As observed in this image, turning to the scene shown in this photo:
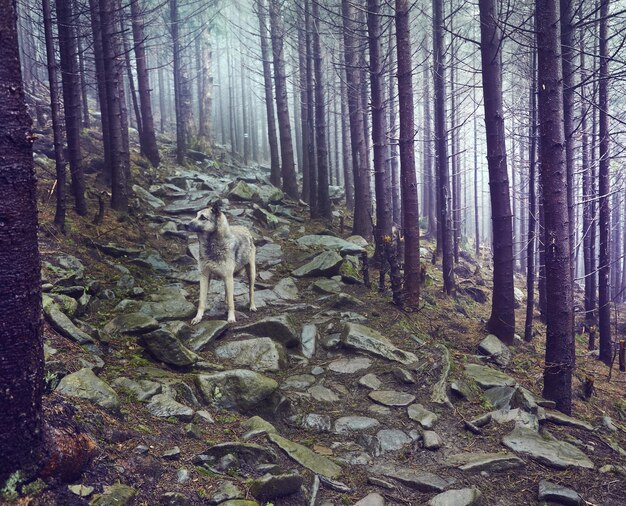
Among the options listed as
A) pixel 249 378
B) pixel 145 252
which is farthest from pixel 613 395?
pixel 145 252

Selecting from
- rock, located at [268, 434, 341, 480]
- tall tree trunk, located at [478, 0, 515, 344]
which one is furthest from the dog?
tall tree trunk, located at [478, 0, 515, 344]

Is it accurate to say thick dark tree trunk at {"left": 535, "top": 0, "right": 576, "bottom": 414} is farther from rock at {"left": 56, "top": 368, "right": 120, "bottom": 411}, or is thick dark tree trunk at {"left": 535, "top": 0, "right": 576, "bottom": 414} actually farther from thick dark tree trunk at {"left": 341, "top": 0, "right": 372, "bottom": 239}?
thick dark tree trunk at {"left": 341, "top": 0, "right": 372, "bottom": 239}

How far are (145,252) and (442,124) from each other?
8.76 metres

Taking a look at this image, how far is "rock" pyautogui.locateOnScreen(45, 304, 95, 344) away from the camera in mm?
5305

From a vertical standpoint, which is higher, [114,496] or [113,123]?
[113,123]

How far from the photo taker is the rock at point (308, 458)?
4.19 meters

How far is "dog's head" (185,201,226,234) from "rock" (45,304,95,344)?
8.23 ft

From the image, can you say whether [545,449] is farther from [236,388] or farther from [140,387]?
[140,387]

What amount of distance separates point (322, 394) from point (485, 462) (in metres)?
2.11

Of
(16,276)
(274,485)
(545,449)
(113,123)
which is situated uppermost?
(113,123)

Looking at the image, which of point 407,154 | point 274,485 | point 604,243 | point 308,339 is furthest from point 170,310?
point 604,243

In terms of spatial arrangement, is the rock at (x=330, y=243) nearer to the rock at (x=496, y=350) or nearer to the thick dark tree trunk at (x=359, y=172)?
the thick dark tree trunk at (x=359, y=172)

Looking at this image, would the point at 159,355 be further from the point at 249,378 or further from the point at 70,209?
the point at 70,209

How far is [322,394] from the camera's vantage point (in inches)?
233
